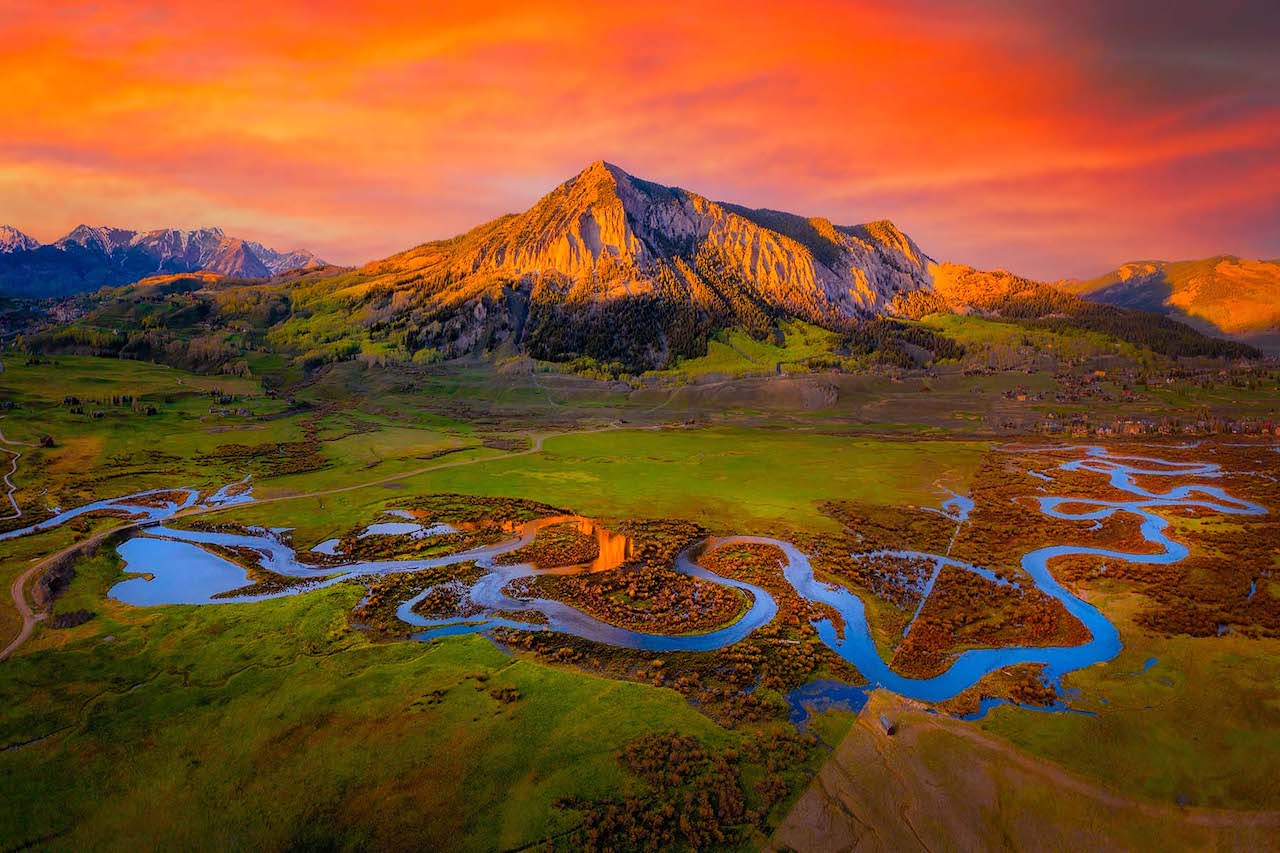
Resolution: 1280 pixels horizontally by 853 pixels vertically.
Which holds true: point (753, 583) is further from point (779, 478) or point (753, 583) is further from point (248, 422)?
point (248, 422)

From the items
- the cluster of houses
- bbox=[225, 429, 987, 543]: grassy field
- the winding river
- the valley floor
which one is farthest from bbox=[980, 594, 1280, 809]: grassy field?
the cluster of houses

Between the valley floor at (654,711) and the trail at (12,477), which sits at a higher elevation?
the trail at (12,477)

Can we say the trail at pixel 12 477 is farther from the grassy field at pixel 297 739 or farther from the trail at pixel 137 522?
the grassy field at pixel 297 739

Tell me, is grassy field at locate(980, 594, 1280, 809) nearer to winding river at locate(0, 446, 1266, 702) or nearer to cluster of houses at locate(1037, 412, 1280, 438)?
winding river at locate(0, 446, 1266, 702)

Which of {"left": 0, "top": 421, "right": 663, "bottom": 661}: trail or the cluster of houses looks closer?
{"left": 0, "top": 421, "right": 663, "bottom": 661}: trail

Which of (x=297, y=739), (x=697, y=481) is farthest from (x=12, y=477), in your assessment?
(x=697, y=481)

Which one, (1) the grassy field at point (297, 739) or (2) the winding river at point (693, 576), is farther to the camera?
(2) the winding river at point (693, 576)

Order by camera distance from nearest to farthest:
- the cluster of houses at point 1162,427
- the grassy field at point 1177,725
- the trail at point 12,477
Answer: the grassy field at point 1177,725, the trail at point 12,477, the cluster of houses at point 1162,427

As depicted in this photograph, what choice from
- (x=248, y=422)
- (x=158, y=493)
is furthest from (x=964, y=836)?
(x=248, y=422)

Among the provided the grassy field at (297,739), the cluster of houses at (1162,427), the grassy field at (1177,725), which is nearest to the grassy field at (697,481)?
the grassy field at (297,739)
